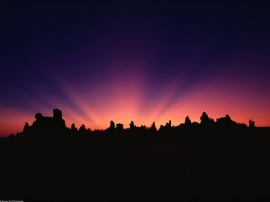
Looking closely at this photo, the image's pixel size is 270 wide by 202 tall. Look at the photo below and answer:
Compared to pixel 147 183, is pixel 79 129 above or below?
above

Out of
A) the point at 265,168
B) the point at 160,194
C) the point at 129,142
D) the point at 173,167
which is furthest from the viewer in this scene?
the point at 129,142

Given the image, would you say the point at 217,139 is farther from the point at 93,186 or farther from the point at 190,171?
the point at 93,186

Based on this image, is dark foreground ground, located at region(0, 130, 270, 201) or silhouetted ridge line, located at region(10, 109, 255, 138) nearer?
dark foreground ground, located at region(0, 130, 270, 201)

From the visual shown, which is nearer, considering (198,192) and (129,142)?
(198,192)

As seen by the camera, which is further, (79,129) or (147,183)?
(79,129)

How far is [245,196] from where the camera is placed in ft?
81.9

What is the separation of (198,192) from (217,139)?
71119 mm

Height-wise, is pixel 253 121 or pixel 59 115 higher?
pixel 59 115

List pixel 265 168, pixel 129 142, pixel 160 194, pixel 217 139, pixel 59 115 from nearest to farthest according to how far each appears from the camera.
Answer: pixel 160 194 → pixel 265 168 → pixel 217 139 → pixel 129 142 → pixel 59 115

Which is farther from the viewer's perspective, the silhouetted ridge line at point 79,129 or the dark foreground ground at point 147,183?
the silhouetted ridge line at point 79,129

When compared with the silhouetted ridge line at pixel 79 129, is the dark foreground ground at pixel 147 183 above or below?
below

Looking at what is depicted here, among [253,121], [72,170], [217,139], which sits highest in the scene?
[253,121]

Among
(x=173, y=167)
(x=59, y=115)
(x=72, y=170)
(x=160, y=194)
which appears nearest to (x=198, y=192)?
(x=160, y=194)

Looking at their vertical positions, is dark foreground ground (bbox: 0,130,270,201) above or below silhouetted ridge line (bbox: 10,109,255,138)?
below
